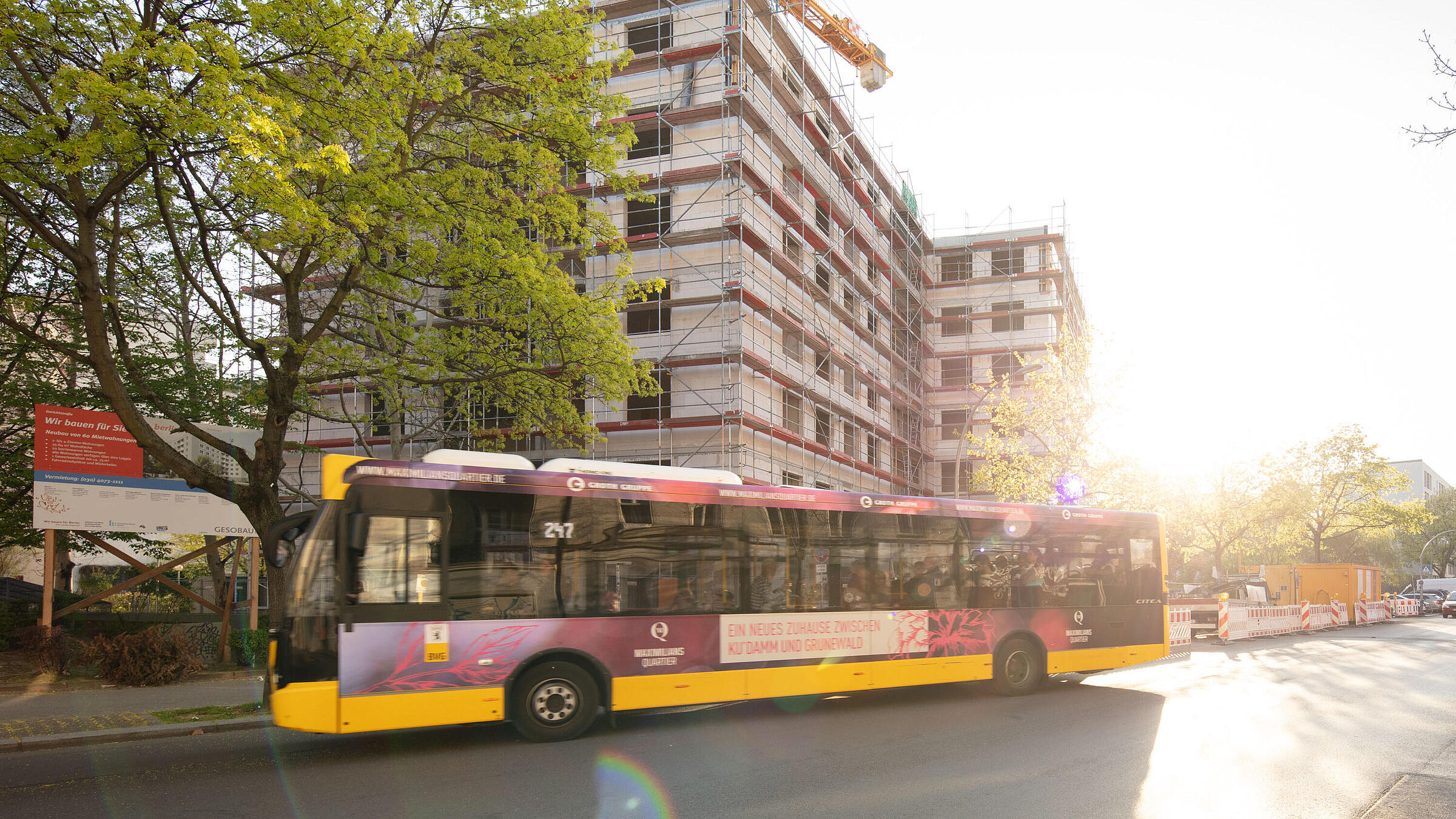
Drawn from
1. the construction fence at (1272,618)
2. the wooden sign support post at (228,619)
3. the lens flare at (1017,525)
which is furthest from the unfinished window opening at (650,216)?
the lens flare at (1017,525)

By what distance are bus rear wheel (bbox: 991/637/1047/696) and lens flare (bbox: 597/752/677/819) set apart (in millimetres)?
6238

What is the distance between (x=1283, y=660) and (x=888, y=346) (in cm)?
2801

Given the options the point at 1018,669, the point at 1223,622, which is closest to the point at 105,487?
the point at 1018,669

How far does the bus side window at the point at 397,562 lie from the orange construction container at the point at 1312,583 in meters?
32.2

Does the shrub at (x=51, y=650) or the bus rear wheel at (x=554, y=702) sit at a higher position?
the bus rear wheel at (x=554, y=702)

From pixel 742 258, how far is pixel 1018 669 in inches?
755

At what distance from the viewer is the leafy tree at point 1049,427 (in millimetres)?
31594

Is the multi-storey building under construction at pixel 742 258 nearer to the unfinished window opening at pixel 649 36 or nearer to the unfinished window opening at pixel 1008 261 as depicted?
the unfinished window opening at pixel 649 36

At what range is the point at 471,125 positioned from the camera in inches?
552

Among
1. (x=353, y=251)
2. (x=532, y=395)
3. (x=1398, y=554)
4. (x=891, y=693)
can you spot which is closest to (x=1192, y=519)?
(x=891, y=693)

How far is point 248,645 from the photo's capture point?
58.4 ft

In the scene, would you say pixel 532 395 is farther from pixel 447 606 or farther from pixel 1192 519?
pixel 1192 519

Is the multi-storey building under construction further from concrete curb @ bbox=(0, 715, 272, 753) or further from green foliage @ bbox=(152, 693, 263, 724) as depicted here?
concrete curb @ bbox=(0, 715, 272, 753)

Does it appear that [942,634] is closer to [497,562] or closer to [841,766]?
[841,766]
